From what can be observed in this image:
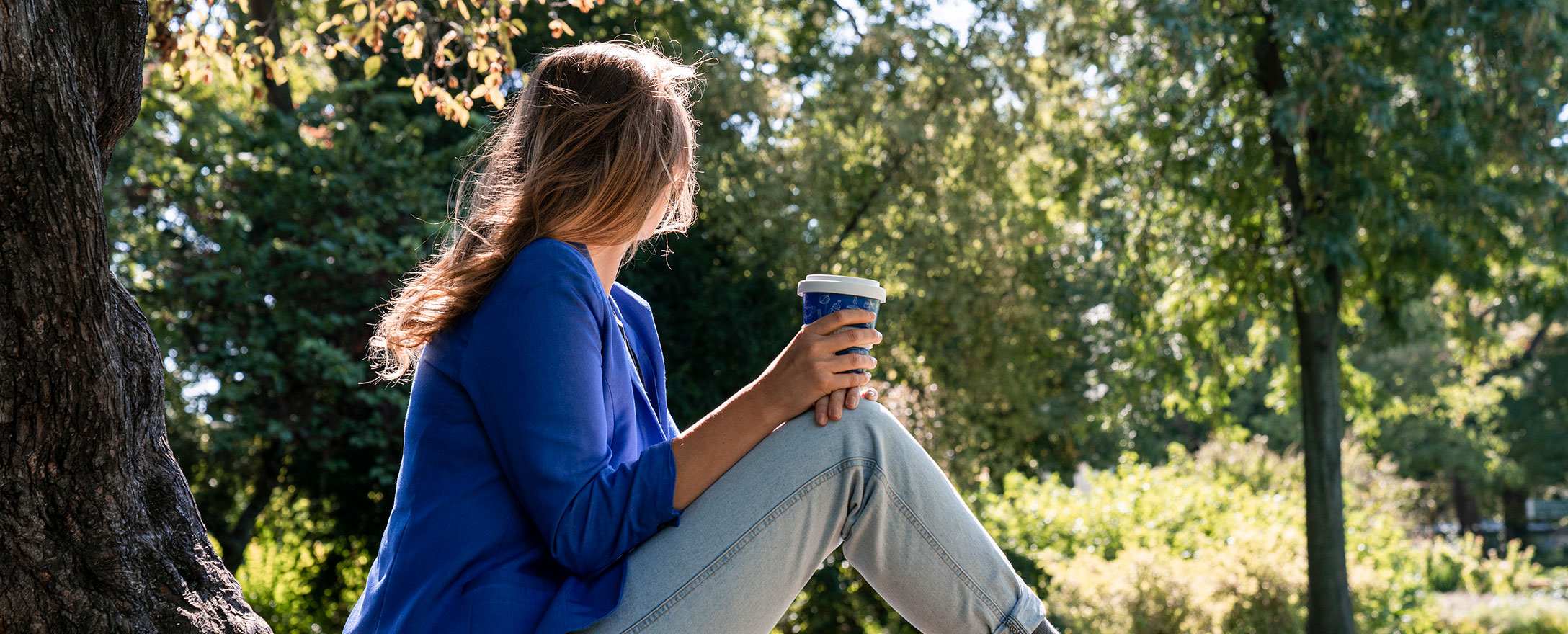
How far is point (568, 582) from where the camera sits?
174 cm

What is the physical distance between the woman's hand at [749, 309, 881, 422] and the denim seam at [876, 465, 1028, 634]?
5.7 inches

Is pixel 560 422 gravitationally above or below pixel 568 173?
below

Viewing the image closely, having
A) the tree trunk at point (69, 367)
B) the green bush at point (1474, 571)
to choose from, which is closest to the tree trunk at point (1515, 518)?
the green bush at point (1474, 571)

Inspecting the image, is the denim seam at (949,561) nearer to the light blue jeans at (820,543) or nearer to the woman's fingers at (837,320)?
the light blue jeans at (820,543)

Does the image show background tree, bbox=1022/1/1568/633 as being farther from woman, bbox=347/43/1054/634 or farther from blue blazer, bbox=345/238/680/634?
blue blazer, bbox=345/238/680/634

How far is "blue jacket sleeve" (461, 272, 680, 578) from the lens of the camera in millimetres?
1669

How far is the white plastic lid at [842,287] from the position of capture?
1.84 metres

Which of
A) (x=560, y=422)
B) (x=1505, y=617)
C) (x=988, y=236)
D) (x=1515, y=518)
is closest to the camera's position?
(x=560, y=422)

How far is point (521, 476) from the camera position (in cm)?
169

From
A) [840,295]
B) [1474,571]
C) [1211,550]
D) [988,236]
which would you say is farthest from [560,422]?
[1474,571]

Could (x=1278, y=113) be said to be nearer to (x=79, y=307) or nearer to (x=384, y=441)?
(x=384, y=441)

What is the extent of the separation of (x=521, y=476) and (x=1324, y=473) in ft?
25.1

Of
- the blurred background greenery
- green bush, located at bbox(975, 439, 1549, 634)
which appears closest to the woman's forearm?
the blurred background greenery

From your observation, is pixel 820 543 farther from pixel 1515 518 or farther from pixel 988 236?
pixel 1515 518
